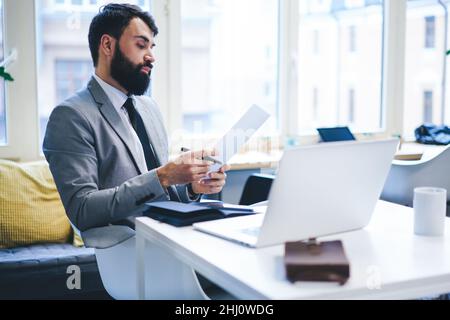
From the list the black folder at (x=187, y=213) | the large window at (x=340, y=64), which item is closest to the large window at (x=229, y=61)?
the large window at (x=340, y=64)

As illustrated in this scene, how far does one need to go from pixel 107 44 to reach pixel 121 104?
9.0 inches

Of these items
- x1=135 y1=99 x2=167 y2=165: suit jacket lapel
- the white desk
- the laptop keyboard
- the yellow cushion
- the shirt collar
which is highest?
the shirt collar

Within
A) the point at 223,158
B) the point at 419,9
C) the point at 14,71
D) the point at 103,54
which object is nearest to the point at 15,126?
the point at 14,71

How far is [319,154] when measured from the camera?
1.31 meters

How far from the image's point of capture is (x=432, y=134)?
170 inches

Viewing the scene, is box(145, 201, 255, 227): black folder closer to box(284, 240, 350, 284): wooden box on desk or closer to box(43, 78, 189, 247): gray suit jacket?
box(43, 78, 189, 247): gray suit jacket

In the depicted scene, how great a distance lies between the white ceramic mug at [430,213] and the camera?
1.56 metres

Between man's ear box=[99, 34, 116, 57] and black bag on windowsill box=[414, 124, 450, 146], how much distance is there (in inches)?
107

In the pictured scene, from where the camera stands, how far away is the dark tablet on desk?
384cm

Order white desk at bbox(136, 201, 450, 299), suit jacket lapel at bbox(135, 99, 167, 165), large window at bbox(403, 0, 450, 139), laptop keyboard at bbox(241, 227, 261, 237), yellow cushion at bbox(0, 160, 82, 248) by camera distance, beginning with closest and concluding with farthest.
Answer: white desk at bbox(136, 201, 450, 299) < laptop keyboard at bbox(241, 227, 261, 237) < suit jacket lapel at bbox(135, 99, 167, 165) < yellow cushion at bbox(0, 160, 82, 248) < large window at bbox(403, 0, 450, 139)

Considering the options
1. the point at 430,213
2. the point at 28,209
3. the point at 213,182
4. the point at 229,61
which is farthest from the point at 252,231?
the point at 229,61

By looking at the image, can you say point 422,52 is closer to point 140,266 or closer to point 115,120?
point 115,120

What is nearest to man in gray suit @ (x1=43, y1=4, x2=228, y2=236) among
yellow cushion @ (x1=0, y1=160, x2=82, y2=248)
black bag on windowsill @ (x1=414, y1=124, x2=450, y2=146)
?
yellow cushion @ (x1=0, y1=160, x2=82, y2=248)

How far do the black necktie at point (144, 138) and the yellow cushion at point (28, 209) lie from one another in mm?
871
